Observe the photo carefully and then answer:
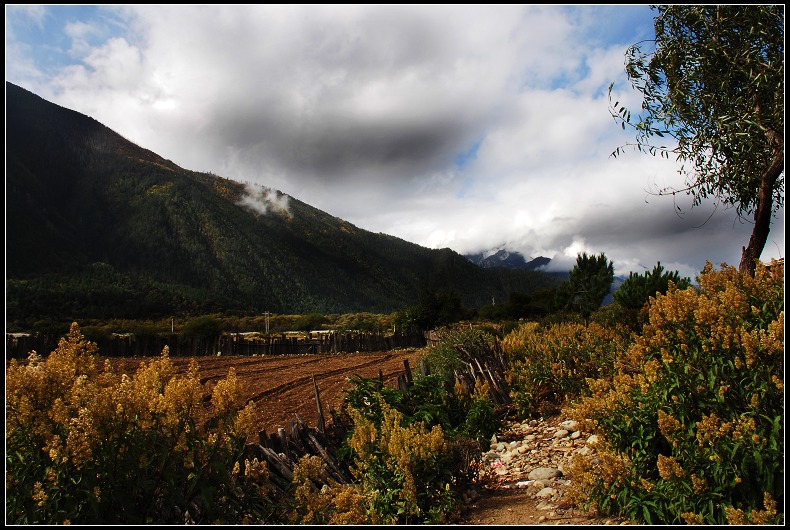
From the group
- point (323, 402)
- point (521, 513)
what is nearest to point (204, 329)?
point (323, 402)

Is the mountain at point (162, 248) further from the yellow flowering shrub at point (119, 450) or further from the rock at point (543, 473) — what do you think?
the rock at point (543, 473)

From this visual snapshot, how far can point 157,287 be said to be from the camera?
90.4m

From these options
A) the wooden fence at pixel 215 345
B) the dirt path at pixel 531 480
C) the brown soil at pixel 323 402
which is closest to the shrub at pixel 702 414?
the dirt path at pixel 531 480

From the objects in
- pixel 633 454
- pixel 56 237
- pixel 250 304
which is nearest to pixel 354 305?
pixel 250 304

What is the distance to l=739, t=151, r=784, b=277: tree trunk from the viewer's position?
8.66m

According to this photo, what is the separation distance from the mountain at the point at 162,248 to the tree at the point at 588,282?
41.7m

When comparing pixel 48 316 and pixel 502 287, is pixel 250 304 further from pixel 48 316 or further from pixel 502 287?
pixel 502 287

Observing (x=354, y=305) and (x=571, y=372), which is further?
(x=354, y=305)

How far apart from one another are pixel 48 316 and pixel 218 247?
63.5 metres

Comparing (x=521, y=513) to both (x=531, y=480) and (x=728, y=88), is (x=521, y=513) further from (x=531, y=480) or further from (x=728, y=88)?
(x=728, y=88)

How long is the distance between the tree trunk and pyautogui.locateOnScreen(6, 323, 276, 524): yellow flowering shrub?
30.6 ft

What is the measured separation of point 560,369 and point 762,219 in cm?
537

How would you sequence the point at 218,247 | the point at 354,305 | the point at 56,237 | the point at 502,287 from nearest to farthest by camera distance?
1. the point at 56,237
2. the point at 218,247
3. the point at 354,305
4. the point at 502,287

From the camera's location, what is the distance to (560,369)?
316 inches
